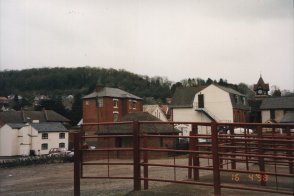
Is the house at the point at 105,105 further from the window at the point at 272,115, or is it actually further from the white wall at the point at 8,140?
the window at the point at 272,115

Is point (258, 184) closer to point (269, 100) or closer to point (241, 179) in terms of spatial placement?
point (241, 179)

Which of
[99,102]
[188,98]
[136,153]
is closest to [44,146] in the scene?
[99,102]

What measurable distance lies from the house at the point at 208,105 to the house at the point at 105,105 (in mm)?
10117

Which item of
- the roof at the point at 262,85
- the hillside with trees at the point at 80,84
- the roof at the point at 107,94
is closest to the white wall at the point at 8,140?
the roof at the point at 107,94

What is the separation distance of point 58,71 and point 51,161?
98436 mm

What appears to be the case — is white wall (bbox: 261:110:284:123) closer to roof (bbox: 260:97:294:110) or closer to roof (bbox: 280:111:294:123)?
roof (bbox: 260:97:294:110)

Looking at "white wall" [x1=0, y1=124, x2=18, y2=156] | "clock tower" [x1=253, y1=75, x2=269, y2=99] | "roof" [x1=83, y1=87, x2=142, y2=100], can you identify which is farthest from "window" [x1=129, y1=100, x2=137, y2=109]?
"clock tower" [x1=253, y1=75, x2=269, y2=99]

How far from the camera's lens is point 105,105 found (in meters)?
62.2

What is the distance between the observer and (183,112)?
193ft

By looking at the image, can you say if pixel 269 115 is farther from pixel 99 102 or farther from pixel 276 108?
pixel 99 102

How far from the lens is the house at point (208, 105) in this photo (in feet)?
186

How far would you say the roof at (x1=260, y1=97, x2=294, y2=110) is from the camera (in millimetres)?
54841

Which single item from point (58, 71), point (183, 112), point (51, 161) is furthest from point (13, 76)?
point (51, 161)

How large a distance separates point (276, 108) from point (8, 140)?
40669 mm
